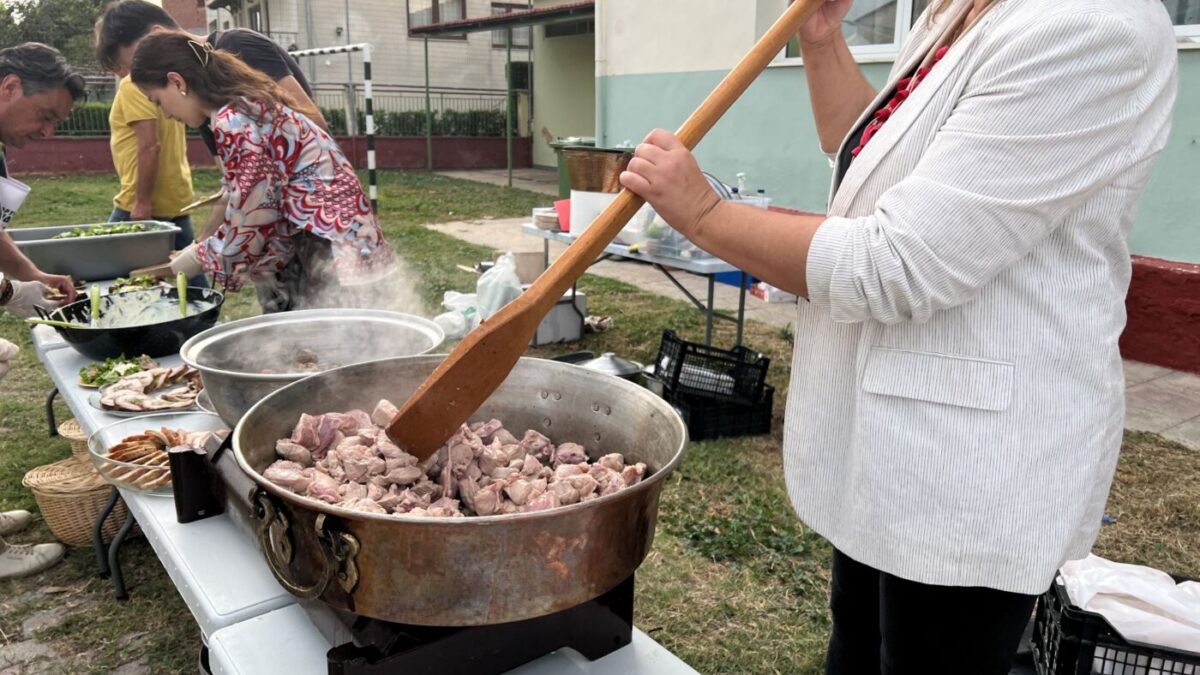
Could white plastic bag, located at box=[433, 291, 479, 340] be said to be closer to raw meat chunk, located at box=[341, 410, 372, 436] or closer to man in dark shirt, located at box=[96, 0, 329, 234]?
man in dark shirt, located at box=[96, 0, 329, 234]

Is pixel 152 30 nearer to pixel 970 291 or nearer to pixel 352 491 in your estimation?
pixel 352 491

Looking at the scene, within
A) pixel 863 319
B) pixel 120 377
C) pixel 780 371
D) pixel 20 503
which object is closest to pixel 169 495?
pixel 120 377

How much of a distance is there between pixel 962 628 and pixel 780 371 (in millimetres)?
4013

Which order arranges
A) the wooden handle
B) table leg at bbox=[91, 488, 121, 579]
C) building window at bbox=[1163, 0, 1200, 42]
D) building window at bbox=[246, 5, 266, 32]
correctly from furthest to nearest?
building window at bbox=[246, 5, 266, 32], building window at bbox=[1163, 0, 1200, 42], table leg at bbox=[91, 488, 121, 579], the wooden handle

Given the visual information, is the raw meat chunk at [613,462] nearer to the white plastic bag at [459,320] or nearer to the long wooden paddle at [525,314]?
the long wooden paddle at [525,314]

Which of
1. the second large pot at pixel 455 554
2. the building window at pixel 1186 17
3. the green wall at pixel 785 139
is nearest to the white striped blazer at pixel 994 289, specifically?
the second large pot at pixel 455 554

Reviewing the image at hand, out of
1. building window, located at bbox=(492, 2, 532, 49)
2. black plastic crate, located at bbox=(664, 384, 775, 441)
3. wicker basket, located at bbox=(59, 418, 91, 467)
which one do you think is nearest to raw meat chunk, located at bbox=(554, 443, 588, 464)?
wicker basket, located at bbox=(59, 418, 91, 467)

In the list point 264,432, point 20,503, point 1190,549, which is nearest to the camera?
point 264,432

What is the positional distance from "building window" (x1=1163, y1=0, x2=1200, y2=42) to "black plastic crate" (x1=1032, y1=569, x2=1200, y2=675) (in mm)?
4134

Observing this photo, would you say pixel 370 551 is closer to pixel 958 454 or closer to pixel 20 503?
pixel 958 454

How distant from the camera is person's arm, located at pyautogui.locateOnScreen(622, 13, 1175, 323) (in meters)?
1.01

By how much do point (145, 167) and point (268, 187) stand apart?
2.05 metres

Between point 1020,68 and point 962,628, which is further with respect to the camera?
point 962,628

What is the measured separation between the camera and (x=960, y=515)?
122cm
